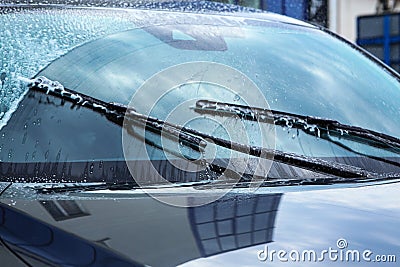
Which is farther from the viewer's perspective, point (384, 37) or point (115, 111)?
point (384, 37)

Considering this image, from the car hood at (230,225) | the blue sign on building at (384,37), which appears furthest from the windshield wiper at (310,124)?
the blue sign on building at (384,37)

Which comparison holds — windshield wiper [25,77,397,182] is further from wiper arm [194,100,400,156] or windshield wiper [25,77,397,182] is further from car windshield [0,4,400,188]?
wiper arm [194,100,400,156]

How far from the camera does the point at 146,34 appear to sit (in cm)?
226

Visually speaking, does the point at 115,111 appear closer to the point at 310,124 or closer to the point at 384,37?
the point at 310,124

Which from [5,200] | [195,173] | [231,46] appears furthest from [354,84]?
[5,200]

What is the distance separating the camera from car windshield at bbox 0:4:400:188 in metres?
1.85

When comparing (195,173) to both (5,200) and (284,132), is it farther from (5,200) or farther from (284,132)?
(5,200)

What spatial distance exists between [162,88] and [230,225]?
2.28ft

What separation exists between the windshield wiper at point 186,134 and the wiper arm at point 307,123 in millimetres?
120

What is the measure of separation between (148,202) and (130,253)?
0.24 meters

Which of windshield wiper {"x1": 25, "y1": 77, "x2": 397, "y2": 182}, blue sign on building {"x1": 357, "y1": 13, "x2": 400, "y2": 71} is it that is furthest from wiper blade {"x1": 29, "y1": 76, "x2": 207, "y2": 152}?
blue sign on building {"x1": 357, "y1": 13, "x2": 400, "y2": 71}

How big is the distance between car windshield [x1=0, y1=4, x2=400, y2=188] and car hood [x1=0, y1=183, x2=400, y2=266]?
0.63ft

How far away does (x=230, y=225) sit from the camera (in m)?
1.44

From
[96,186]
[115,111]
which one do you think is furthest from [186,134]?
[96,186]
